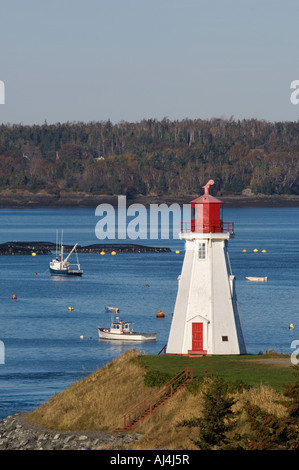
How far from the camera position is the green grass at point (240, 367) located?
1348 inches

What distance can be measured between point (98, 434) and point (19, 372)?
2386 cm

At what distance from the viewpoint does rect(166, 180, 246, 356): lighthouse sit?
37.9 metres

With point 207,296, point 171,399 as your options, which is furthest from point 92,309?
point 171,399

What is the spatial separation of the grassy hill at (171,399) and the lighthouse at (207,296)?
713 millimetres

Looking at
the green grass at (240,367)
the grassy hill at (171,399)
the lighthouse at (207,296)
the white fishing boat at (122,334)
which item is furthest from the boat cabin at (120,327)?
the lighthouse at (207,296)

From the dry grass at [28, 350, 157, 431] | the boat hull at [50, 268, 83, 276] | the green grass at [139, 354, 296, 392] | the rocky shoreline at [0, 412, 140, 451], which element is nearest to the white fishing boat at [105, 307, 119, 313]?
the boat hull at [50, 268, 83, 276]

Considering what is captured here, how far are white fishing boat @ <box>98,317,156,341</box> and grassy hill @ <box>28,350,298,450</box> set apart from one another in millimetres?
28202

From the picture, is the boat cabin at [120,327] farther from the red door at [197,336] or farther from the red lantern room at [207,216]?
the red lantern room at [207,216]

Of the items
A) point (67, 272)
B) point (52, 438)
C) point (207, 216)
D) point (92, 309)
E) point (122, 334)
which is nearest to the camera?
point (52, 438)

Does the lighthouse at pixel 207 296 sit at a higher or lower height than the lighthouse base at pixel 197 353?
higher

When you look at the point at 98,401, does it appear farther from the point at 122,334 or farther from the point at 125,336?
the point at 122,334

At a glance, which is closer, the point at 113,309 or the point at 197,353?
the point at 197,353

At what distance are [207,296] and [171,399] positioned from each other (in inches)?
220

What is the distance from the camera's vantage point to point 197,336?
125 ft
